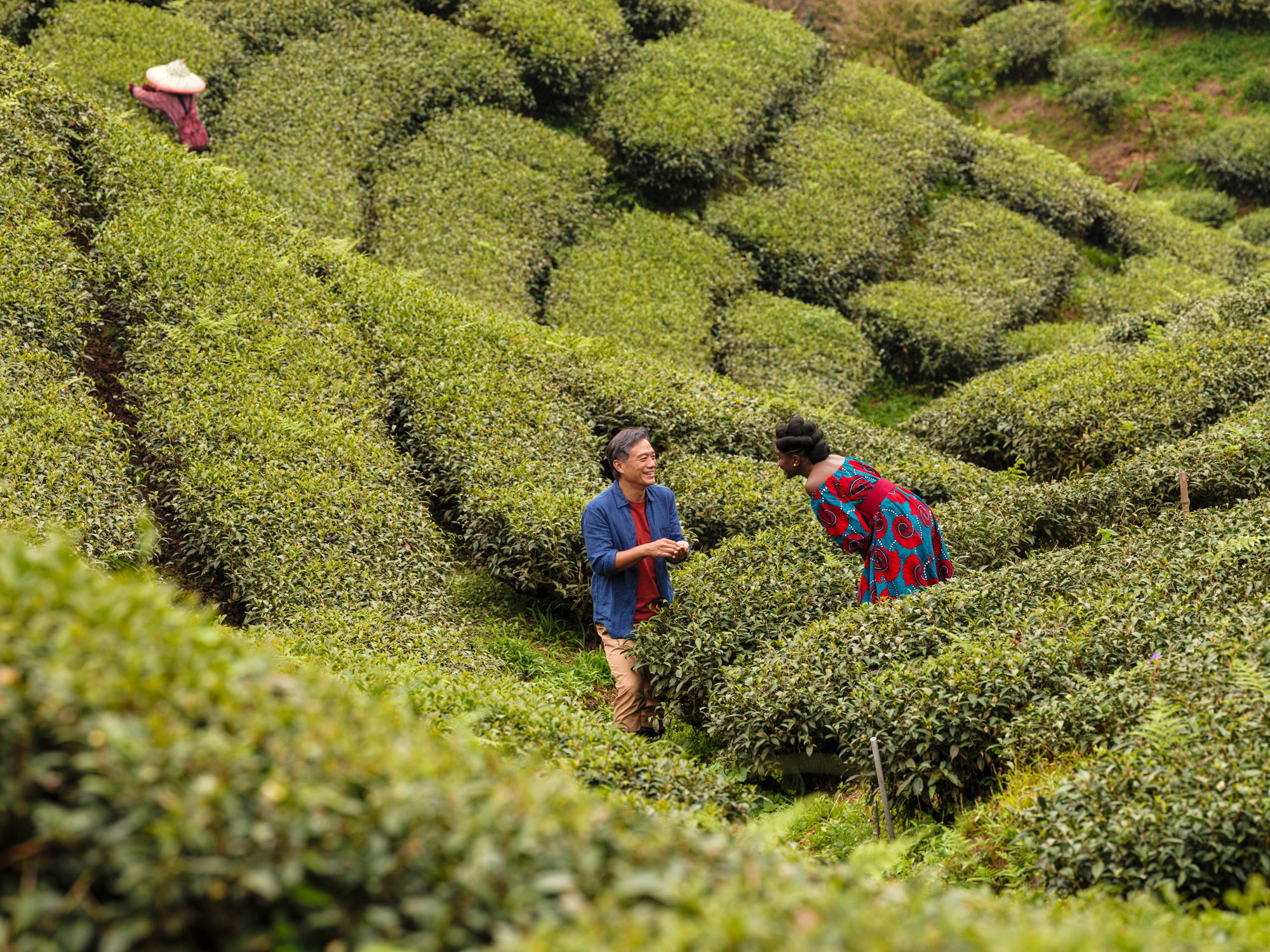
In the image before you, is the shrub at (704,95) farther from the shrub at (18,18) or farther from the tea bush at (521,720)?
the tea bush at (521,720)

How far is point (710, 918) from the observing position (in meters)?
2.48

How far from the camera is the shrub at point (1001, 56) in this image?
27.5m

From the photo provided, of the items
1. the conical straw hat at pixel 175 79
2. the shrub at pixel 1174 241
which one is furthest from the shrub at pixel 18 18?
the shrub at pixel 1174 241

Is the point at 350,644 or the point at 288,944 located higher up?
the point at 288,944

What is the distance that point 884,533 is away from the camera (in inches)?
298

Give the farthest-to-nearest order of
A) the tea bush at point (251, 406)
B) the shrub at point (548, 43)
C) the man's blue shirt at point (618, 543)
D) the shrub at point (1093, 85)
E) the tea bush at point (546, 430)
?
the shrub at point (1093, 85) < the shrub at point (548, 43) < the tea bush at point (546, 430) < the tea bush at point (251, 406) < the man's blue shirt at point (618, 543)

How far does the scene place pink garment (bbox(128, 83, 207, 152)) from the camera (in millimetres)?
15453

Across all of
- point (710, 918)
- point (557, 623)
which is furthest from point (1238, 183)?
point (710, 918)

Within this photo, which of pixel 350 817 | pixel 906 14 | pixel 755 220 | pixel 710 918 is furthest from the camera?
pixel 906 14

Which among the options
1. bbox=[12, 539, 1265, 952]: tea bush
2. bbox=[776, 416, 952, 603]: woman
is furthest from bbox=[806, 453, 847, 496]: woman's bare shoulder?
bbox=[12, 539, 1265, 952]: tea bush

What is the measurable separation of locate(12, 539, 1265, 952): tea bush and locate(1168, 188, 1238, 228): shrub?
950 inches

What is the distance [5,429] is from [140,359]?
78.9 inches

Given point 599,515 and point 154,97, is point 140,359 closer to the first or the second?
point 599,515

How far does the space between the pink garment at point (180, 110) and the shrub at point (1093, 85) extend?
2025 cm
